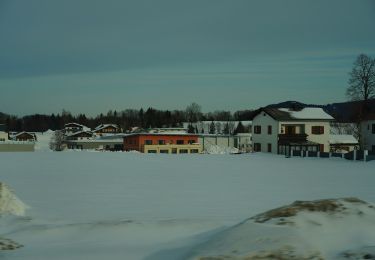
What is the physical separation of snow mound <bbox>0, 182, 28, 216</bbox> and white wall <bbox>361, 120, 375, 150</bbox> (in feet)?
127

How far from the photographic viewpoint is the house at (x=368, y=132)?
40250 millimetres

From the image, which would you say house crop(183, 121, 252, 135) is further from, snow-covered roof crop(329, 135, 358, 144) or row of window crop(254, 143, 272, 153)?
row of window crop(254, 143, 272, 153)

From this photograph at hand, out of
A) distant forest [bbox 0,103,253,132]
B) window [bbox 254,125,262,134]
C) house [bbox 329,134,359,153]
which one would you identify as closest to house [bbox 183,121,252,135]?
distant forest [bbox 0,103,253,132]

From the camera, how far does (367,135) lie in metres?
41.7

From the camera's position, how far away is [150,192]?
12.0m

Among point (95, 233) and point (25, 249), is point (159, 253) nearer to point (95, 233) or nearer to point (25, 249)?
point (95, 233)

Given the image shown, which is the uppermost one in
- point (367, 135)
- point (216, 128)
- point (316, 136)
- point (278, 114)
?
point (216, 128)

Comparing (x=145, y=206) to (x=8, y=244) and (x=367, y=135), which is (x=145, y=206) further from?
(x=367, y=135)

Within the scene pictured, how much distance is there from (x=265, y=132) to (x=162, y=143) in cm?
1644

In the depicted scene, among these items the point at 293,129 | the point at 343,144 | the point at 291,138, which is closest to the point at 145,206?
the point at 291,138

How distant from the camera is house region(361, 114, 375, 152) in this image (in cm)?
4025

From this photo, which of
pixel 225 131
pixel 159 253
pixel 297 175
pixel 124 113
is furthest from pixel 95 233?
pixel 124 113

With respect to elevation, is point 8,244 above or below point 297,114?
below

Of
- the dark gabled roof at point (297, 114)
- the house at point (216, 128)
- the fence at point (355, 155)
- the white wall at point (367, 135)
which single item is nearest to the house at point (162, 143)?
the dark gabled roof at point (297, 114)
